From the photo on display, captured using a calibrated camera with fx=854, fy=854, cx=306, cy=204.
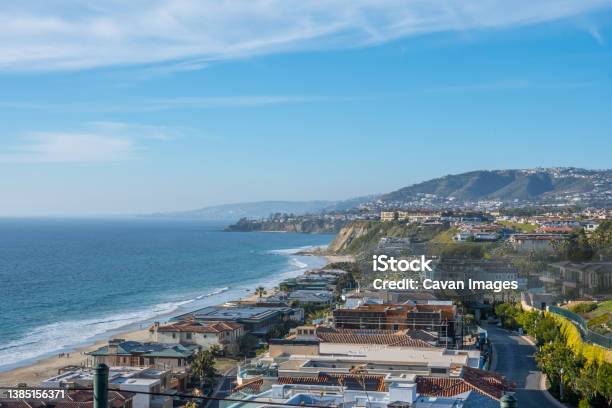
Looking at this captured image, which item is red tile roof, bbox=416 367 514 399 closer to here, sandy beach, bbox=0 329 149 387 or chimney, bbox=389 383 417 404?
chimney, bbox=389 383 417 404

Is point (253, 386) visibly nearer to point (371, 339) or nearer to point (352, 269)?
point (371, 339)

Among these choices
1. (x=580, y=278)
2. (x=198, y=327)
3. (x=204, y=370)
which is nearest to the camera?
(x=204, y=370)

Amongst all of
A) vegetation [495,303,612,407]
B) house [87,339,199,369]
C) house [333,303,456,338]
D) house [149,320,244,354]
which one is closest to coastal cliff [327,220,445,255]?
house [149,320,244,354]

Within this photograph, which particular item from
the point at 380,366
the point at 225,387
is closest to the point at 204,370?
the point at 225,387

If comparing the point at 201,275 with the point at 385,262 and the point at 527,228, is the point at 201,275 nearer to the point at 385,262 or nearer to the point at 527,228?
the point at 385,262

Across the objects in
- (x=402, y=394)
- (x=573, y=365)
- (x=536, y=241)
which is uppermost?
(x=536, y=241)

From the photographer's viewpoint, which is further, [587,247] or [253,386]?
[587,247]

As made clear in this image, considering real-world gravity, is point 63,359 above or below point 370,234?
below
